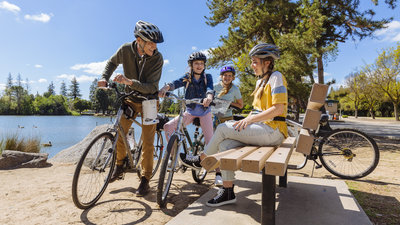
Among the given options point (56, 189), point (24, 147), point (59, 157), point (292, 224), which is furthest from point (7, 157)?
point (292, 224)

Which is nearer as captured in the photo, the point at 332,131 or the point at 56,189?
the point at 56,189

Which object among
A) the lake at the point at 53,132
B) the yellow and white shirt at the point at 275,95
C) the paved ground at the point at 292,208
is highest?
the yellow and white shirt at the point at 275,95

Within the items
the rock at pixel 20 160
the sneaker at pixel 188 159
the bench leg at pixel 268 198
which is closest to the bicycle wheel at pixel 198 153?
the sneaker at pixel 188 159

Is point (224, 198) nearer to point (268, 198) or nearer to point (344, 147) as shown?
point (268, 198)

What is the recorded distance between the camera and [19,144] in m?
Result: 7.00

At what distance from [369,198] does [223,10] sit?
10089 millimetres

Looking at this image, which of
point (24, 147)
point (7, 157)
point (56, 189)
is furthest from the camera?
point (24, 147)

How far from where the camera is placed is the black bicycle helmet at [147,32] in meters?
2.85

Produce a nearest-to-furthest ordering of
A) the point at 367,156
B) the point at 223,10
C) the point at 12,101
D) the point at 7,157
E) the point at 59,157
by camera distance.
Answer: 1. the point at 367,156
2. the point at 7,157
3. the point at 59,157
4. the point at 223,10
5. the point at 12,101

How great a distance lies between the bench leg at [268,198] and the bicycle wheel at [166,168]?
1132 mm

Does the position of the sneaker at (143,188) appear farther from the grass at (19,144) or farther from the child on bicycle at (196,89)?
the grass at (19,144)

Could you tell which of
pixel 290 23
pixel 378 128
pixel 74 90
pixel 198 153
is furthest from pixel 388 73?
pixel 74 90

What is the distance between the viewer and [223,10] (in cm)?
1130

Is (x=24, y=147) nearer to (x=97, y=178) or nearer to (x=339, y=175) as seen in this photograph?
(x=97, y=178)
